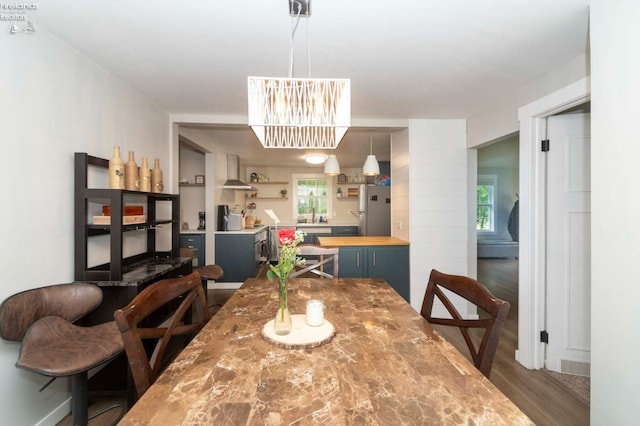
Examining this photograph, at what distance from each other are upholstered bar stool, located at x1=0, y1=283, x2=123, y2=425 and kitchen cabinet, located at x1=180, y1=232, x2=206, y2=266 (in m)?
2.91

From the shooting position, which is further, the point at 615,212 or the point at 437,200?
the point at 437,200

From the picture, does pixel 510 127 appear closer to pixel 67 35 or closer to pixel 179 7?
pixel 179 7

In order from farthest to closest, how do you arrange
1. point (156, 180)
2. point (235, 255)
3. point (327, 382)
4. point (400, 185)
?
point (235, 255), point (400, 185), point (156, 180), point (327, 382)

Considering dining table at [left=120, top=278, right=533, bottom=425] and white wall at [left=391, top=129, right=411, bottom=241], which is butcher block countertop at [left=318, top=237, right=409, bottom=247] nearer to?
white wall at [left=391, top=129, right=411, bottom=241]

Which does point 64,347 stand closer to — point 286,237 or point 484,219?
point 286,237

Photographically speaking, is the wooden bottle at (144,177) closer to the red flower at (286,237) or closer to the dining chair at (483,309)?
the red flower at (286,237)

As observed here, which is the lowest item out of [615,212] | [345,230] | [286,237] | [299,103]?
[345,230]

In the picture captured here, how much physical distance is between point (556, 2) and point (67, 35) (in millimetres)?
2777

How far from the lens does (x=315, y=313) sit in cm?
122

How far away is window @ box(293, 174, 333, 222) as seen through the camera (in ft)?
22.9

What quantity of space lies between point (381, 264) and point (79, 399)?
2.80 m

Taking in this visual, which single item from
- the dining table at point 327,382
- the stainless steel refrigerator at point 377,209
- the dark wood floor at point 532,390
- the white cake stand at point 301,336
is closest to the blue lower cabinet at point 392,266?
the dark wood floor at point 532,390

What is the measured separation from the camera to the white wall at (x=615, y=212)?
1257 mm

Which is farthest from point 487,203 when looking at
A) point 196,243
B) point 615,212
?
point 196,243
